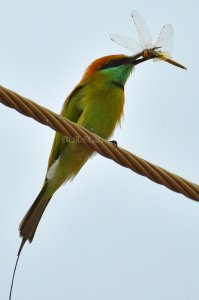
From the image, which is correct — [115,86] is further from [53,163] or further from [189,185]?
[189,185]

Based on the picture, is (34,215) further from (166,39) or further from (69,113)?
(166,39)

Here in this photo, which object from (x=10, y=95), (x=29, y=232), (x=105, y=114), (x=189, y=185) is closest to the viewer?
(x=10, y=95)

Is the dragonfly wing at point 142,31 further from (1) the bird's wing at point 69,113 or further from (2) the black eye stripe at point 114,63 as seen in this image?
(1) the bird's wing at point 69,113

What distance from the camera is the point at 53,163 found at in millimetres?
3639

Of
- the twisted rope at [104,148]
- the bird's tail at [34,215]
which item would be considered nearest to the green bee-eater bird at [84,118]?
the bird's tail at [34,215]

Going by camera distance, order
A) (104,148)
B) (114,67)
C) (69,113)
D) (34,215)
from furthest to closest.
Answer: (114,67) < (69,113) < (34,215) < (104,148)

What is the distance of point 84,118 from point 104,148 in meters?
1.37

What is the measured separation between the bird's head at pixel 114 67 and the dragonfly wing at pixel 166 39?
0.17m

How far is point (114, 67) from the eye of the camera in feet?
12.4

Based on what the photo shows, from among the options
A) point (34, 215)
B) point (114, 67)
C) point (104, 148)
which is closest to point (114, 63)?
point (114, 67)

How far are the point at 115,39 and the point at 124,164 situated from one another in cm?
181

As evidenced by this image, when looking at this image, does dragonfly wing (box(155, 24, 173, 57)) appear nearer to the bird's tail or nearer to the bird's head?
the bird's head

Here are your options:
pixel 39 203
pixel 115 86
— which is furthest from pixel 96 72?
pixel 39 203

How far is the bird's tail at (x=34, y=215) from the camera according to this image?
3373 millimetres
